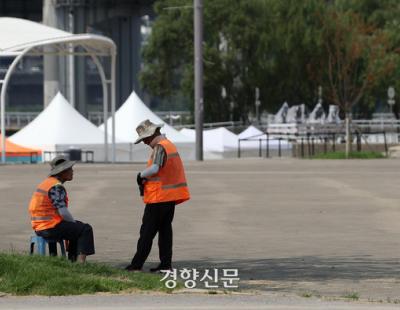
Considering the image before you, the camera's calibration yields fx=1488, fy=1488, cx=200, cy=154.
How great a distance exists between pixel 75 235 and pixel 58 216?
0.85 feet

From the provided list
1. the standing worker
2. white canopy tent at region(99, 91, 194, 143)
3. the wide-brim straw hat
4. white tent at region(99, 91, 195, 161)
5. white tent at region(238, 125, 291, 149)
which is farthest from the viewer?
white tent at region(238, 125, 291, 149)

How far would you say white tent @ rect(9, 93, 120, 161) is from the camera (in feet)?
174

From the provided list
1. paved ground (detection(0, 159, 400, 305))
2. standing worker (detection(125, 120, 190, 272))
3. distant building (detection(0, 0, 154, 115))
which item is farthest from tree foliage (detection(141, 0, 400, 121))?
standing worker (detection(125, 120, 190, 272))

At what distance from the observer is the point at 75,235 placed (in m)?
14.7

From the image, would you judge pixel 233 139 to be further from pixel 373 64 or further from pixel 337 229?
pixel 337 229

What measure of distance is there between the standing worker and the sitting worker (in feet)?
1.80

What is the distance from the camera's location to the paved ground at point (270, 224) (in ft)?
Result: 48.4

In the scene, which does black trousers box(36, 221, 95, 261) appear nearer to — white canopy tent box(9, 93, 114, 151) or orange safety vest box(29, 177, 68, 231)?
orange safety vest box(29, 177, 68, 231)

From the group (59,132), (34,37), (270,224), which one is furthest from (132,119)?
(270,224)

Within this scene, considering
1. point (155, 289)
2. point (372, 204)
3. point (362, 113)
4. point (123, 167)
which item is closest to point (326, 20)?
point (362, 113)

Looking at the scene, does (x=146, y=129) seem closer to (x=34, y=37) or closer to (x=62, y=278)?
(x=62, y=278)

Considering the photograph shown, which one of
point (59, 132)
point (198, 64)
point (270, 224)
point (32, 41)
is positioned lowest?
point (270, 224)

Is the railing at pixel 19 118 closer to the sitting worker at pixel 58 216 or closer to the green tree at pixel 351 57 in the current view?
the green tree at pixel 351 57

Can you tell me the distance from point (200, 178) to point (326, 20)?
153 feet
